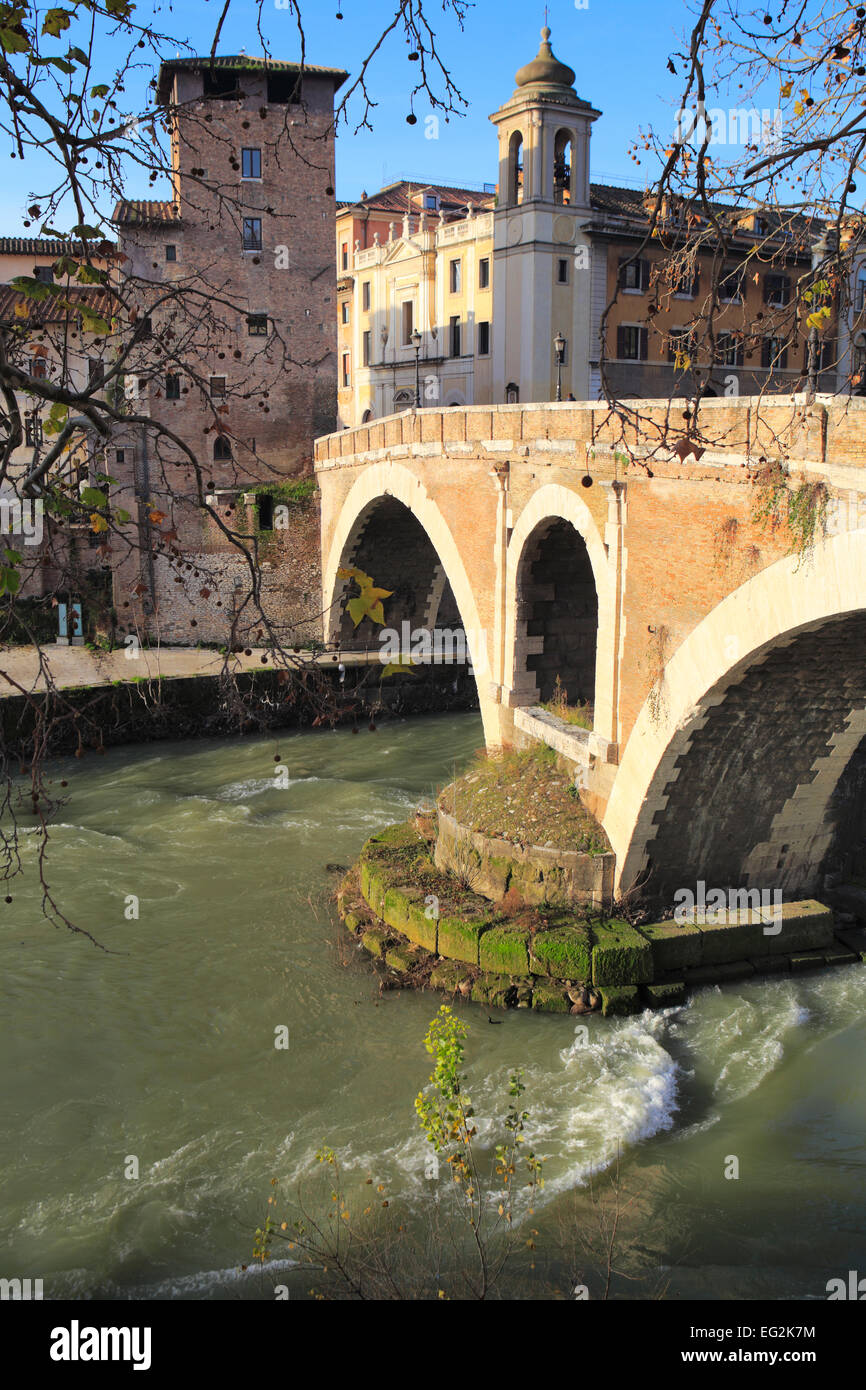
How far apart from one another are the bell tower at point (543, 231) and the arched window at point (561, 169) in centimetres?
2

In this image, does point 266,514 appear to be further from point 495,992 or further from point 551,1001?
point 551,1001

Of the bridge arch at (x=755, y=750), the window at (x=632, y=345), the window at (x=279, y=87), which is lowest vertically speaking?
the bridge arch at (x=755, y=750)

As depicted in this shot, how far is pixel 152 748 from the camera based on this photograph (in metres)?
17.5

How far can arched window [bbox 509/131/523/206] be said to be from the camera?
71.6 ft

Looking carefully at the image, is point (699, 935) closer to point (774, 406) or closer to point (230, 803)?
point (774, 406)

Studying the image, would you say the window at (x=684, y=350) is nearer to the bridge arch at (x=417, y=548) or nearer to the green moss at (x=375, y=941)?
the green moss at (x=375, y=941)

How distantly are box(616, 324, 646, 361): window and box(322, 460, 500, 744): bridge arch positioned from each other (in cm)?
540

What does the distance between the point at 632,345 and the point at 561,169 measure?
132 inches

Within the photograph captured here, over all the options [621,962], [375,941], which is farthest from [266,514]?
[621,962]

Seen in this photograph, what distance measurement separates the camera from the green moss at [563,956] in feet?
30.6

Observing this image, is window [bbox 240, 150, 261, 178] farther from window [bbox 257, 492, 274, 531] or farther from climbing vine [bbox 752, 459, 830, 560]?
climbing vine [bbox 752, 459, 830, 560]

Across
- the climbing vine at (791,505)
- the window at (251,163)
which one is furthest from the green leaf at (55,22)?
the window at (251,163)

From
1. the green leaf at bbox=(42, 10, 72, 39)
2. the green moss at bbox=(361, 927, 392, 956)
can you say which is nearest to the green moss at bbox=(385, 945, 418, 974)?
the green moss at bbox=(361, 927, 392, 956)
